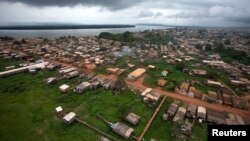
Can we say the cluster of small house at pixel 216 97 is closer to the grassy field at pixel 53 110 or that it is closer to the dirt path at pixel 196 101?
the dirt path at pixel 196 101

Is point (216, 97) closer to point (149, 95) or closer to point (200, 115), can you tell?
point (200, 115)

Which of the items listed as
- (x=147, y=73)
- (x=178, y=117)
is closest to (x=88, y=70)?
(x=147, y=73)

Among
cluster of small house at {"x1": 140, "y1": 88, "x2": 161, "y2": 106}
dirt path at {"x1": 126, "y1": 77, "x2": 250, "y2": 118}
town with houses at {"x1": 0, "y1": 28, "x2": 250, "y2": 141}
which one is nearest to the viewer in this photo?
town with houses at {"x1": 0, "y1": 28, "x2": 250, "y2": 141}

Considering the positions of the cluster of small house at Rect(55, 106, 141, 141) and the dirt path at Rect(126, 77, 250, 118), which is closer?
the cluster of small house at Rect(55, 106, 141, 141)

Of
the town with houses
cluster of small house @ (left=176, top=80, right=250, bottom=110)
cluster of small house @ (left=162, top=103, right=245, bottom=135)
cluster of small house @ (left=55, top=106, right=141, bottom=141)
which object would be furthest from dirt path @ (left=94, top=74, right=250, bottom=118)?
cluster of small house @ (left=55, top=106, right=141, bottom=141)

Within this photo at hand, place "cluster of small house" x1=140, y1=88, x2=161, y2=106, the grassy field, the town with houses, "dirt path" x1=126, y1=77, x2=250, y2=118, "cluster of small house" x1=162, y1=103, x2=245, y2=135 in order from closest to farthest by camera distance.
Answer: the grassy field < the town with houses < "cluster of small house" x1=162, y1=103, x2=245, y2=135 < "dirt path" x1=126, y1=77, x2=250, y2=118 < "cluster of small house" x1=140, y1=88, x2=161, y2=106

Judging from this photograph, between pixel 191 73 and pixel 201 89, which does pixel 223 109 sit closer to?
pixel 201 89

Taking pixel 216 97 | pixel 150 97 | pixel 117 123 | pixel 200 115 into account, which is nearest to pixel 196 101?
pixel 216 97

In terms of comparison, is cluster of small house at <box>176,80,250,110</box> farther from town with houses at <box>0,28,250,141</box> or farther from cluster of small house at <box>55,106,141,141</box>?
cluster of small house at <box>55,106,141,141</box>
